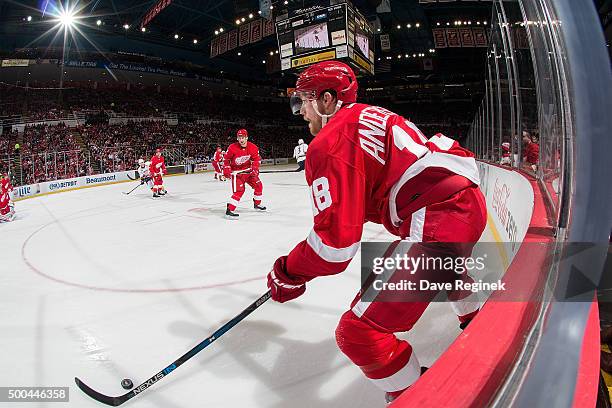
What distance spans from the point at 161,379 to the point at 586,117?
6.34 feet

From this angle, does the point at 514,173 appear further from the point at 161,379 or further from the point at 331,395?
the point at 161,379

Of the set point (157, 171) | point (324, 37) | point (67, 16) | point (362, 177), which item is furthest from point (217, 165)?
point (67, 16)

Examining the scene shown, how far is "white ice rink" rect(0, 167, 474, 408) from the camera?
177cm

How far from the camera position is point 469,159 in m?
1.38

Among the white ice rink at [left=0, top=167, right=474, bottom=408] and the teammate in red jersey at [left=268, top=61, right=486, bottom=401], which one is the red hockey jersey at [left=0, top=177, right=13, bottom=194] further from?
the teammate in red jersey at [left=268, top=61, right=486, bottom=401]

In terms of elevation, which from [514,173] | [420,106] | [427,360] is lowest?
[427,360]

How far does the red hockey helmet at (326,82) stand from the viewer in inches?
59.2

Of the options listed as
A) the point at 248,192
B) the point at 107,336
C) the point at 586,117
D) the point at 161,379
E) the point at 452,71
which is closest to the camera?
the point at 586,117

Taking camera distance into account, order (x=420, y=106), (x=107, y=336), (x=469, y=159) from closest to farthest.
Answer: (x=469, y=159) → (x=107, y=336) → (x=420, y=106)

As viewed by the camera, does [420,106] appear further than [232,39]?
Yes

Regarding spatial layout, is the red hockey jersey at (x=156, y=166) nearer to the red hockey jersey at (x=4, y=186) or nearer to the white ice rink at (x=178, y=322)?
the red hockey jersey at (x=4, y=186)

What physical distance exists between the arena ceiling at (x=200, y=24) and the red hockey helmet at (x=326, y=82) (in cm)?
1234

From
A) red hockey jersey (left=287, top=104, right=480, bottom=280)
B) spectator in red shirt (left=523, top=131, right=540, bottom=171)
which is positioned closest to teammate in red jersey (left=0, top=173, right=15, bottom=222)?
red hockey jersey (left=287, top=104, right=480, bottom=280)

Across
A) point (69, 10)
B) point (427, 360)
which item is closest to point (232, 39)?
point (69, 10)
